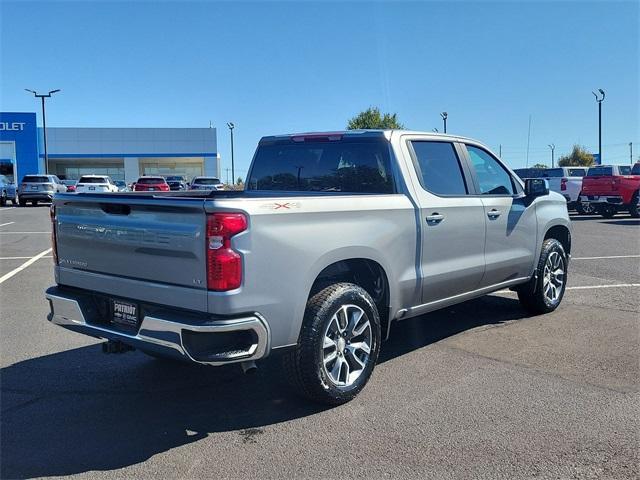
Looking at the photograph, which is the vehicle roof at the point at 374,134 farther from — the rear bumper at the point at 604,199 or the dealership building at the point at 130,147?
the dealership building at the point at 130,147

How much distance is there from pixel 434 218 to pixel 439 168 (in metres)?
0.66

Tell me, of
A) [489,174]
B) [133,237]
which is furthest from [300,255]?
[489,174]

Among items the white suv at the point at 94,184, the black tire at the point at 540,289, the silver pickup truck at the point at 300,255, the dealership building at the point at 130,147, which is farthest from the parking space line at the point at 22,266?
the dealership building at the point at 130,147

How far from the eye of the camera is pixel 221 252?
353 centimetres

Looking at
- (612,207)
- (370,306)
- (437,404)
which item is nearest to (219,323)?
(370,306)

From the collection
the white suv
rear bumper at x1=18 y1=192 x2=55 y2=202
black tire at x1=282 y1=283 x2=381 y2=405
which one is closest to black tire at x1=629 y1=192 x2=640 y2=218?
black tire at x1=282 y1=283 x2=381 y2=405

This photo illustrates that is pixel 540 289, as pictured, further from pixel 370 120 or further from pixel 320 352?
pixel 370 120

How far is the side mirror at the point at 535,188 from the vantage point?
6.38 m

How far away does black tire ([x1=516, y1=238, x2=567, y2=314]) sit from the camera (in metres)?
6.64

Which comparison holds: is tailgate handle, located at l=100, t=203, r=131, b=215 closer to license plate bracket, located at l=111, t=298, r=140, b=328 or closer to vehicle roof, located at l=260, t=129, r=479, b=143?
license plate bracket, located at l=111, t=298, r=140, b=328

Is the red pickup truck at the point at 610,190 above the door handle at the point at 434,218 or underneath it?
above

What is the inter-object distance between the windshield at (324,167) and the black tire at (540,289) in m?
→ 2.59

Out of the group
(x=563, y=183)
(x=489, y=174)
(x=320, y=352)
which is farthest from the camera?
(x=563, y=183)

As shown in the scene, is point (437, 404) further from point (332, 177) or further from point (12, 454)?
point (12, 454)
